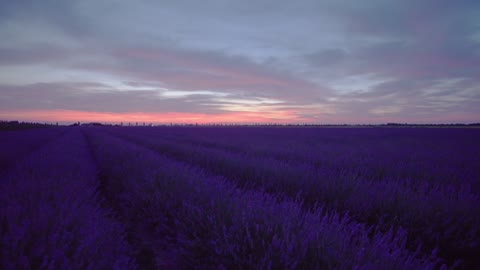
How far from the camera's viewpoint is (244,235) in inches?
79.5

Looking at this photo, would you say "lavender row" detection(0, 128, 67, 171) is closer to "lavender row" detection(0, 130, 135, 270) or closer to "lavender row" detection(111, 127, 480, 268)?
"lavender row" detection(0, 130, 135, 270)

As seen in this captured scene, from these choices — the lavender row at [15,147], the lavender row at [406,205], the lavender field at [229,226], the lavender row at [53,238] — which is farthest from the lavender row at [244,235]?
the lavender row at [15,147]

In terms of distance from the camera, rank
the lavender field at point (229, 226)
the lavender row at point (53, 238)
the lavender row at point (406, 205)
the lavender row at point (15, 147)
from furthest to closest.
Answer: the lavender row at point (15, 147), the lavender row at point (406, 205), the lavender field at point (229, 226), the lavender row at point (53, 238)

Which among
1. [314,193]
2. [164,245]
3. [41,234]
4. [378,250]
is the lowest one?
[164,245]

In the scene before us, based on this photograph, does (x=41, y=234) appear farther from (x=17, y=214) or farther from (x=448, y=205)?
Answer: (x=448, y=205)

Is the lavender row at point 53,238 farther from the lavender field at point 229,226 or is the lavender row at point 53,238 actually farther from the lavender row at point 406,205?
the lavender row at point 406,205

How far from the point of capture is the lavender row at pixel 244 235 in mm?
1629

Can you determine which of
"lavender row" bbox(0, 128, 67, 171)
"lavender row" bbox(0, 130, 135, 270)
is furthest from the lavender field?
"lavender row" bbox(0, 128, 67, 171)

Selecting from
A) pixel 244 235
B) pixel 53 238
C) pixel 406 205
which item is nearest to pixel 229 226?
pixel 244 235

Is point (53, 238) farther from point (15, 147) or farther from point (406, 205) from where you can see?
point (15, 147)

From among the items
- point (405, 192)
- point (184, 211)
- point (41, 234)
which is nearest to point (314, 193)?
point (405, 192)

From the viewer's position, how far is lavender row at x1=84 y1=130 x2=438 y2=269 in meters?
1.63

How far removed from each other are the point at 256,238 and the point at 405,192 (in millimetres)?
2534

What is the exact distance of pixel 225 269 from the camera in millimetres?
1719
